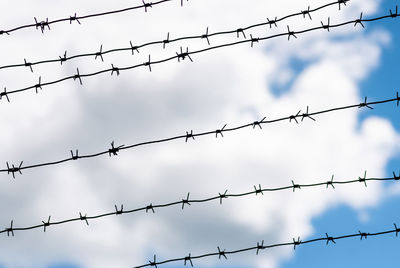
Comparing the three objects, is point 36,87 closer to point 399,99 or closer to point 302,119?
point 302,119

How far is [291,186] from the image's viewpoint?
695cm

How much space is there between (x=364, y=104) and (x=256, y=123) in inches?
33.6

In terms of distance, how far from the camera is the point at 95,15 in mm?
7395

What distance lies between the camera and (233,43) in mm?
7191

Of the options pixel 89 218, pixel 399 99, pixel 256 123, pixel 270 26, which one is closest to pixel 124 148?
pixel 89 218

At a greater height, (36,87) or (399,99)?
(399,99)

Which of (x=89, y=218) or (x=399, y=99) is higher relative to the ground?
(x=399, y=99)

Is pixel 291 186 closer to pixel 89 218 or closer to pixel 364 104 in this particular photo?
pixel 364 104

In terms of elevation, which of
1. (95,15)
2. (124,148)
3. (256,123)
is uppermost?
(95,15)

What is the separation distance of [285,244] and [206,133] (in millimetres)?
1061

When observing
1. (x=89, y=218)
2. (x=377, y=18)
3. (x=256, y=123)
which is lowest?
(x=89, y=218)

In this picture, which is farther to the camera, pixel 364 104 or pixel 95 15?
pixel 95 15

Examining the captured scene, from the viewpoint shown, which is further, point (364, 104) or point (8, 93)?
point (8, 93)

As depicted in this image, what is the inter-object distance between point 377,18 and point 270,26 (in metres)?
0.86
